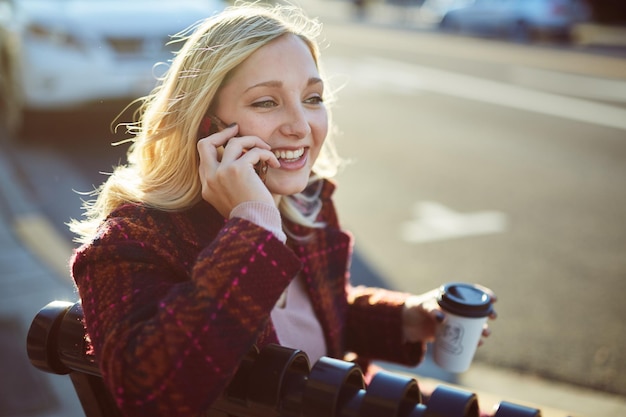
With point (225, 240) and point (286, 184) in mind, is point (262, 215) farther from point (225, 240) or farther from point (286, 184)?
point (286, 184)

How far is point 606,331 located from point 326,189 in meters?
2.63

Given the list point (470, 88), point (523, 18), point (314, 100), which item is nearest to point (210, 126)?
point (314, 100)

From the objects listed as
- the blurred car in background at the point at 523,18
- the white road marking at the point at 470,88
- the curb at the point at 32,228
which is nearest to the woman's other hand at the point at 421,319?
the curb at the point at 32,228

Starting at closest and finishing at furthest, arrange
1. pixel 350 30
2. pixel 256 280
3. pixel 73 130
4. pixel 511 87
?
pixel 256 280 < pixel 73 130 < pixel 511 87 < pixel 350 30

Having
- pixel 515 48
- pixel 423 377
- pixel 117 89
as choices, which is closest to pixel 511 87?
pixel 515 48

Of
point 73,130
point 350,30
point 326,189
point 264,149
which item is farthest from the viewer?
point 350,30

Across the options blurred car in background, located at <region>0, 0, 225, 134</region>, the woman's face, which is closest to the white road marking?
blurred car in background, located at <region>0, 0, 225, 134</region>

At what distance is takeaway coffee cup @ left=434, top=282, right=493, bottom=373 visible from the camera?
1993 millimetres

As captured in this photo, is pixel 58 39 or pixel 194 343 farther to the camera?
pixel 58 39

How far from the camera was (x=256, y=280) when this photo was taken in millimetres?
1457

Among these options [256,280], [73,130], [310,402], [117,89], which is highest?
[256,280]

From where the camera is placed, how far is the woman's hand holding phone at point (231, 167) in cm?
166

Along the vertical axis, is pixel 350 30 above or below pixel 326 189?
below

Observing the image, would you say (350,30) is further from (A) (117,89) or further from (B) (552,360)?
(B) (552,360)
